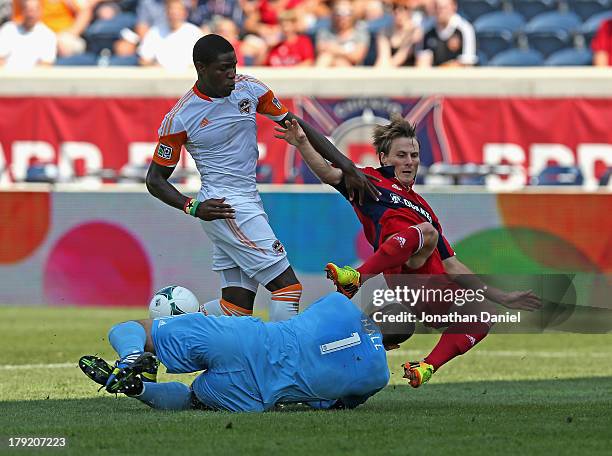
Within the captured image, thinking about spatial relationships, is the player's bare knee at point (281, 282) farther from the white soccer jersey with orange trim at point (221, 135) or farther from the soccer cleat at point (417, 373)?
the soccer cleat at point (417, 373)

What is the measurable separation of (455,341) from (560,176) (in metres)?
8.67

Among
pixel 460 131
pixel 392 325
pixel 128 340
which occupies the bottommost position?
pixel 392 325

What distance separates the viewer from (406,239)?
26.6ft

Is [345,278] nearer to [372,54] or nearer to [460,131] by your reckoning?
[460,131]

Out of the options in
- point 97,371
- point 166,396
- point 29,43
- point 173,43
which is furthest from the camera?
point 29,43

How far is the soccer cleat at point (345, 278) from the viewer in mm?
7707

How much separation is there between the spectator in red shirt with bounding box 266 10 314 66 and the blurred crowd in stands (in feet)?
0.05

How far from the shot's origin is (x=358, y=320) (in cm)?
761

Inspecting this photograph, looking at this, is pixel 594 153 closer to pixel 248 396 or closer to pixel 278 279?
pixel 278 279

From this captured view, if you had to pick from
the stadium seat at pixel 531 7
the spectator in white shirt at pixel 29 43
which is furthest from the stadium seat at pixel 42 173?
the stadium seat at pixel 531 7

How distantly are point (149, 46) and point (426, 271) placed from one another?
1102 centimetres

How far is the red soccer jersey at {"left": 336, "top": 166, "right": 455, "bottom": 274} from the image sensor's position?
28.1 feet

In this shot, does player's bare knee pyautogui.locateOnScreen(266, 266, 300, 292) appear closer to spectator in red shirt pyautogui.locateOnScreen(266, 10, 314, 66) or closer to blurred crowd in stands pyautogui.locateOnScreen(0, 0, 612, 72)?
blurred crowd in stands pyautogui.locateOnScreen(0, 0, 612, 72)

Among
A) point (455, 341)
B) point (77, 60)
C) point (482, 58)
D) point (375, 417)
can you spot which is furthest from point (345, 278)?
point (77, 60)
